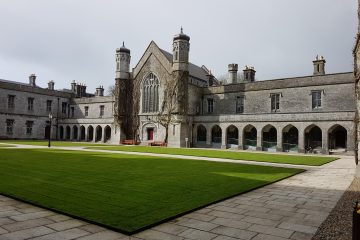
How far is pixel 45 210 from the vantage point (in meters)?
5.61

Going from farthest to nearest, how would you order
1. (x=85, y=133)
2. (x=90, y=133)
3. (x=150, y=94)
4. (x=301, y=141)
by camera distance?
1. (x=90, y=133)
2. (x=85, y=133)
3. (x=150, y=94)
4. (x=301, y=141)

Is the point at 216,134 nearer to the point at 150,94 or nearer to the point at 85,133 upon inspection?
the point at 150,94

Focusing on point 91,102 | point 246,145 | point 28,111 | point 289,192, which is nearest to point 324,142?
point 246,145

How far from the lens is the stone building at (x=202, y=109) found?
28.5 meters

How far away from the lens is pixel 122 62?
4022 cm

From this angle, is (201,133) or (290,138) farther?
A: (201,133)

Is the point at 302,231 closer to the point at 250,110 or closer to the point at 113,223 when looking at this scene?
the point at 113,223

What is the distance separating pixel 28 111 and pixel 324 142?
39787 mm

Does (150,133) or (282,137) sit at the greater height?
(150,133)

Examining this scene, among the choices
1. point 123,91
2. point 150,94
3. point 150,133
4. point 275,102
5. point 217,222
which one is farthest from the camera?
point 123,91

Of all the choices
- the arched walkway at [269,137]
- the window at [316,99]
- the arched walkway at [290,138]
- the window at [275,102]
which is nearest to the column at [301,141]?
the arched walkway at [290,138]

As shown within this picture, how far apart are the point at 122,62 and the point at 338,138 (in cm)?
2743

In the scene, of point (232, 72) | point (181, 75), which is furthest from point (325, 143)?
point (232, 72)

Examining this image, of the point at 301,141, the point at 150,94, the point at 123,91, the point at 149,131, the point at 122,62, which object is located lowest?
the point at 301,141
